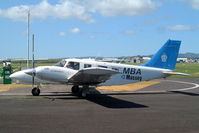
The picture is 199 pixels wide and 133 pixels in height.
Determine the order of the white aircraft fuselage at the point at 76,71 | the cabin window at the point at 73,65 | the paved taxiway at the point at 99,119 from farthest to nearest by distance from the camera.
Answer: the cabin window at the point at 73,65 < the white aircraft fuselage at the point at 76,71 < the paved taxiway at the point at 99,119

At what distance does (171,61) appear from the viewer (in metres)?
16.9

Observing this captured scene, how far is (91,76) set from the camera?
1341cm

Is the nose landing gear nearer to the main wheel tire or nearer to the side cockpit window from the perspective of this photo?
the main wheel tire

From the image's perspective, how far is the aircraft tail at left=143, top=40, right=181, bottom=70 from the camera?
1691cm

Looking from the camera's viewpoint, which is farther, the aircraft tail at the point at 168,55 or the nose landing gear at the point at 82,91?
the aircraft tail at the point at 168,55

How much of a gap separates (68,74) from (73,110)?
437cm

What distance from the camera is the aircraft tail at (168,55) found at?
55.5 feet

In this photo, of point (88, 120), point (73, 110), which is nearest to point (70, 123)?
point (88, 120)

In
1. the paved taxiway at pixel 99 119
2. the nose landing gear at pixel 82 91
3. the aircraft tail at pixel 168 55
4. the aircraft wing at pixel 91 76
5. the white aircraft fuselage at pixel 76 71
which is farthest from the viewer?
the aircraft tail at pixel 168 55

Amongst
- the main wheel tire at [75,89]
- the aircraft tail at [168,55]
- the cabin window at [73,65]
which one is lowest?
the main wheel tire at [75,89]

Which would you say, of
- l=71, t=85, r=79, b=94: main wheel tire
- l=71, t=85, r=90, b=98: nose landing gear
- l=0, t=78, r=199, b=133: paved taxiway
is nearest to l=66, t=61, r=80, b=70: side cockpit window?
l=71, t=85, r=90, b=98: nose landing gear

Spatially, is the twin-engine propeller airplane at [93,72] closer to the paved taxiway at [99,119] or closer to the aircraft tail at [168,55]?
the aircraft tail at [168,55]

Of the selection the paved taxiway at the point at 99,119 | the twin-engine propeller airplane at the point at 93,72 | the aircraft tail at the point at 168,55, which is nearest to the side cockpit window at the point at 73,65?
the twin-engine propeller airplane at the point at 93,72

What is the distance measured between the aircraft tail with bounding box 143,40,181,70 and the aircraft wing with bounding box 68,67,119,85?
16.8 ft
